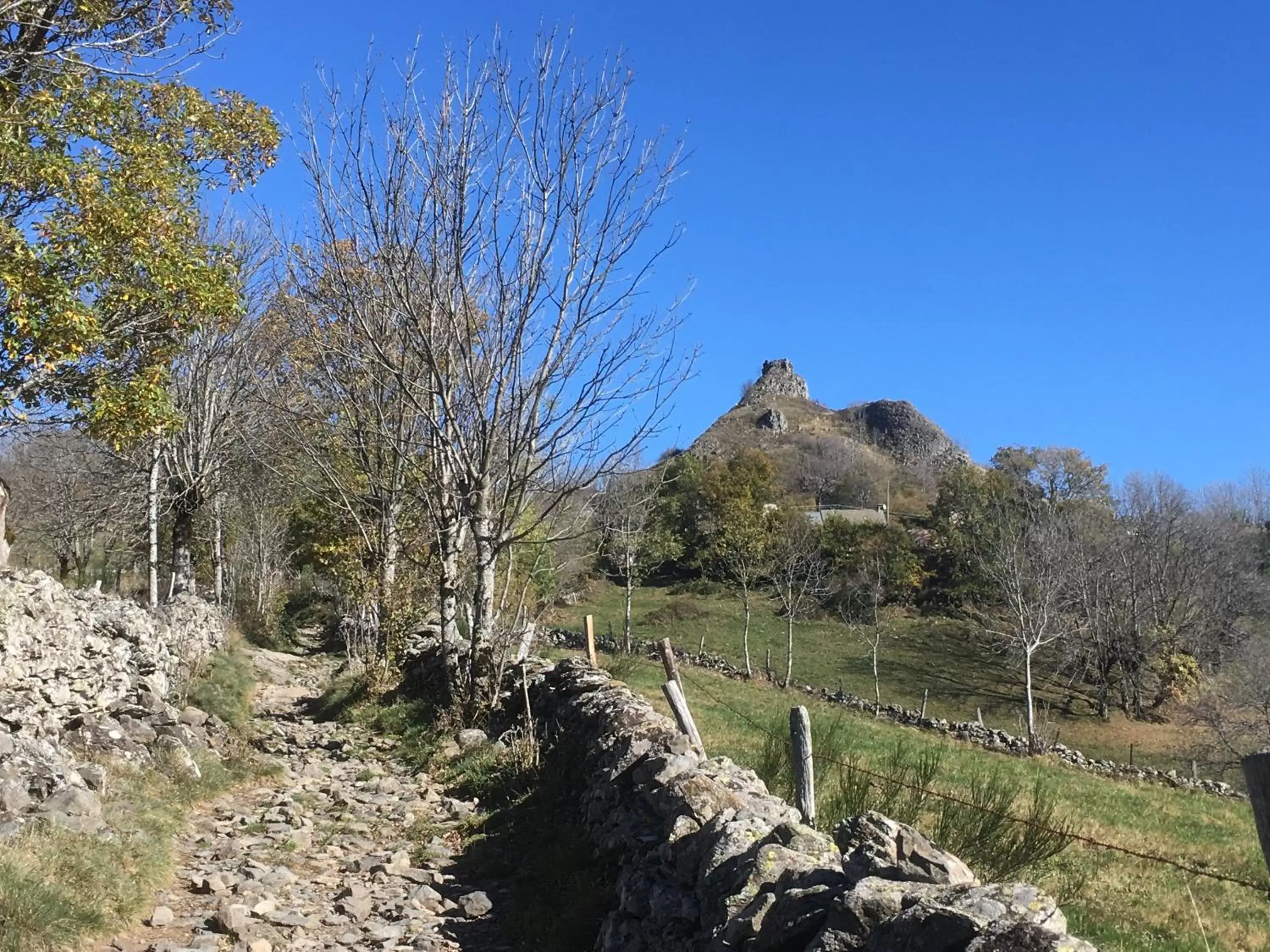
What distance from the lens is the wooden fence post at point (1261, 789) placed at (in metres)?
2.98

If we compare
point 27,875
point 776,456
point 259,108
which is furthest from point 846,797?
point 776,456

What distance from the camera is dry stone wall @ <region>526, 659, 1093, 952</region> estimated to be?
290cm

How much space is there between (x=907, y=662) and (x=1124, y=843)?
2950 centimetres

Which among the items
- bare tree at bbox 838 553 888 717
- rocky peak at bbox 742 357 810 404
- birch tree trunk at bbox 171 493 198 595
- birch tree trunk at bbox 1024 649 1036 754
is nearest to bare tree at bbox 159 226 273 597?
birch tree trunk at bbox 171 493 198 595

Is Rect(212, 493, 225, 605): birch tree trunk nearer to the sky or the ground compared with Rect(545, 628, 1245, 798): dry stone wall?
nearer to the sky

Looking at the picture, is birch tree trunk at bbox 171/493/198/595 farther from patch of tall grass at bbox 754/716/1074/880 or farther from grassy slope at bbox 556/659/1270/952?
patch of tall grass at bbox 754/716/1074/880

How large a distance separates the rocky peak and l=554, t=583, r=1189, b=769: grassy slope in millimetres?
94727

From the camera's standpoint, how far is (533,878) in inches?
261

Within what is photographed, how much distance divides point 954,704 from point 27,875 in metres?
34.0

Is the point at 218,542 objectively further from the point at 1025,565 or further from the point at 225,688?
the point at 1025,565

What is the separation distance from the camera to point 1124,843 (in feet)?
36.9

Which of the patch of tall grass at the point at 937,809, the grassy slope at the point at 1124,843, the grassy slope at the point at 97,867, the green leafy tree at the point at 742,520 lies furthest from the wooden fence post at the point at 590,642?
the green leafy tree at the point at 742,520

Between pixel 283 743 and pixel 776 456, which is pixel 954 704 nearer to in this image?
pixel 283 743

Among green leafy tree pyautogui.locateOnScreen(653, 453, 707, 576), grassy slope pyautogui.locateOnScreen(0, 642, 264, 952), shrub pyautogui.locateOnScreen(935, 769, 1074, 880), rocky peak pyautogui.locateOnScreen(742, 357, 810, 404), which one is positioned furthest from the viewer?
rocky peak pyautogui.locateOnScreen(742, 357, 810, 404)
